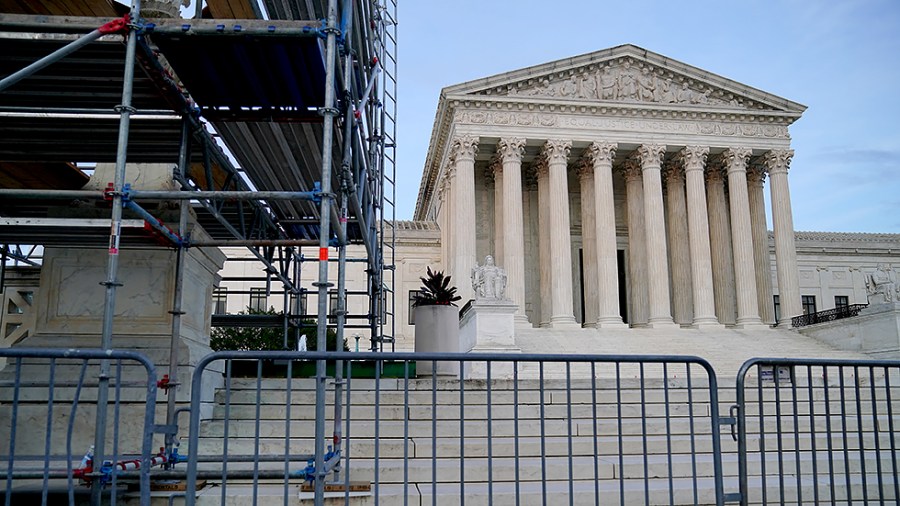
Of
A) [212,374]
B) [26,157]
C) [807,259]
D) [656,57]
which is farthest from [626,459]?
[807,259]

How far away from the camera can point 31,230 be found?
24.2 ft

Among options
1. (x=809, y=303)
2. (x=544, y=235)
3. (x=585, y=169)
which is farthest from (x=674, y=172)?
(x=809, y=303)

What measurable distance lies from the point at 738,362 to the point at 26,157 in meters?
23.3

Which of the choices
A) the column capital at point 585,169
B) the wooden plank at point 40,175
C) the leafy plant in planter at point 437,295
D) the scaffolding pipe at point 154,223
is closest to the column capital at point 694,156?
the column capital at point 585,169

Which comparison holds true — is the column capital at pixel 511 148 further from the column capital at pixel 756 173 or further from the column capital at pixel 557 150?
the column capital at pixel 756 173

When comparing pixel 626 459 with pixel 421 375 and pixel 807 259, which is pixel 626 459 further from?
pixel 807 259

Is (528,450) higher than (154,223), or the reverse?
(154,223)

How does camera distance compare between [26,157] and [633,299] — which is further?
[633,299]

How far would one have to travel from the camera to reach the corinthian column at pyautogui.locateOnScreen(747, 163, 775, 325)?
35.3 metres

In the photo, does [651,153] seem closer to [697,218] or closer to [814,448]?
[697,218]

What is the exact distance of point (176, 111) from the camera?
24.6ft

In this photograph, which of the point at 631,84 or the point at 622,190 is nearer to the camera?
the point at 631,84

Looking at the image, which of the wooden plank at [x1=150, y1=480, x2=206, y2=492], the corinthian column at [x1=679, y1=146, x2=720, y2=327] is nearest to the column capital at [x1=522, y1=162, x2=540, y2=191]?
the corinthian column at [x1=679, y1=146, x2=720, y2=327]

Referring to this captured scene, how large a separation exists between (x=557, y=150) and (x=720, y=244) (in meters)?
10.6
